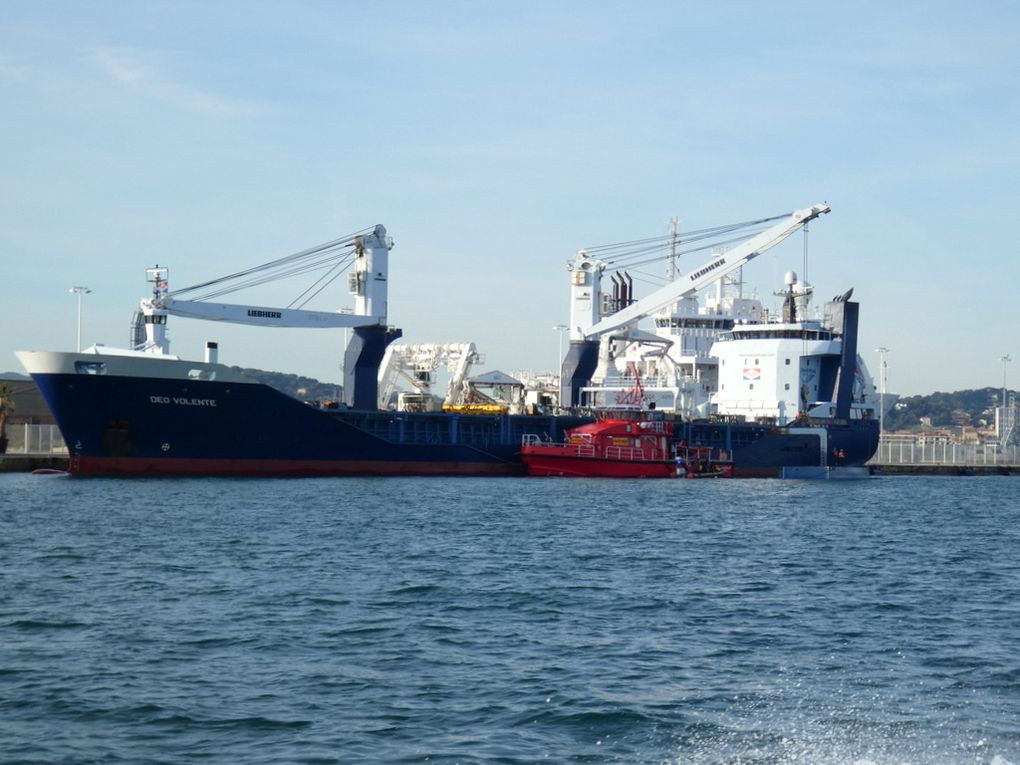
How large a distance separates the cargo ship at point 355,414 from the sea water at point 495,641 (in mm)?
13422

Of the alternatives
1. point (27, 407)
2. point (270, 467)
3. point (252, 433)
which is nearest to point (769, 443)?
point (270, 467)

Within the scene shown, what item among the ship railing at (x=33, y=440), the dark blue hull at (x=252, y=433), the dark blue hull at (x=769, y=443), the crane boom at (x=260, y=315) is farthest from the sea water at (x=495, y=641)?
the ship railing at (x=33, y=440)

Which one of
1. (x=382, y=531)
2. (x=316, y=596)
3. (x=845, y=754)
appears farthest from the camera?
(x=382, y=531)

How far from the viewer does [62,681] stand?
1459cm

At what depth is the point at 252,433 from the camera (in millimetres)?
50219

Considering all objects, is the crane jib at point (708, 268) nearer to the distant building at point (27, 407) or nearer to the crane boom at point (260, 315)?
the crane boom at point (260, 315)

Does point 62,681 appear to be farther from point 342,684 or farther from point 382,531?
point 382,531

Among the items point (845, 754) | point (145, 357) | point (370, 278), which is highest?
point (370, 278)

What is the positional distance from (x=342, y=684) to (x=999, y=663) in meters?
8.53

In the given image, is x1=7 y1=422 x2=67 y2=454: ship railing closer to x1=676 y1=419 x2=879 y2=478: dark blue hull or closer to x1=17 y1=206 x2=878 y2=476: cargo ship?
x1=17 y1=206 x2=878 y2=476: cargo ship

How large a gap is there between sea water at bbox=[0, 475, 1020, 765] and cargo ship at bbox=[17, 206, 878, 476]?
13.4m

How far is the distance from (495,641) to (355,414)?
1470 inches

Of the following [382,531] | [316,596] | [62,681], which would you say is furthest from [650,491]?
[62,681]

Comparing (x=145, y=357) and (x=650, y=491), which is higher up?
(x=145, y=357)
